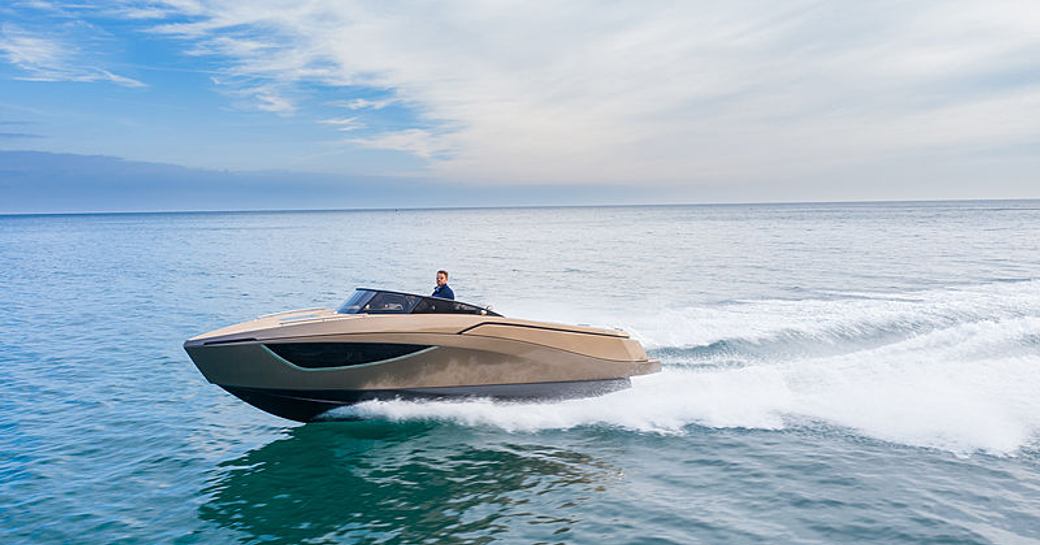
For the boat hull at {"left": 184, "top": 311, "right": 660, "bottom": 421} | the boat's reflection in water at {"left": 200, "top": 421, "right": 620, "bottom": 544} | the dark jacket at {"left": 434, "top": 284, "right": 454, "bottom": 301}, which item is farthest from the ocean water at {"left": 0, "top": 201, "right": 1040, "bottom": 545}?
the dark jacket at {"left": 434, "top": 284, "right": 454, "bottom": 301}

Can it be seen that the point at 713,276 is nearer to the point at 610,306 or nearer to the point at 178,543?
the point at 610,306

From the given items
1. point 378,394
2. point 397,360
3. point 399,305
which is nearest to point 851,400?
point 397,360

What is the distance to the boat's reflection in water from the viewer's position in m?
7.46

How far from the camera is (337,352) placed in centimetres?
988

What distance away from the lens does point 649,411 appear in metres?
11.0

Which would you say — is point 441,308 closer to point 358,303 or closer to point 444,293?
A: point 444,293

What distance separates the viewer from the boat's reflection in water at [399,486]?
294 inches

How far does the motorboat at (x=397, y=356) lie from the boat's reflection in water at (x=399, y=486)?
1.97ft

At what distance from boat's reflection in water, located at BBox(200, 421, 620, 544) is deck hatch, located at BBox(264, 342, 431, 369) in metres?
1.17

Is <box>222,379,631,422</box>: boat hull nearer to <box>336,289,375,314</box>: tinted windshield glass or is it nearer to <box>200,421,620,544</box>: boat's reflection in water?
<box>200,421,620,544</box>: boat's reflection in water

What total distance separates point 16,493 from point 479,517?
5.46m

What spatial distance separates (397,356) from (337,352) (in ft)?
2.67

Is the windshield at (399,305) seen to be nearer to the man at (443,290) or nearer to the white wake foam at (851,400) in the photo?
the man at (443,290)

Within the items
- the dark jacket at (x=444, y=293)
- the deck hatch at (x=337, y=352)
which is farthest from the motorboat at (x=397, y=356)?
the dark jacket at (x=444, y=293)
